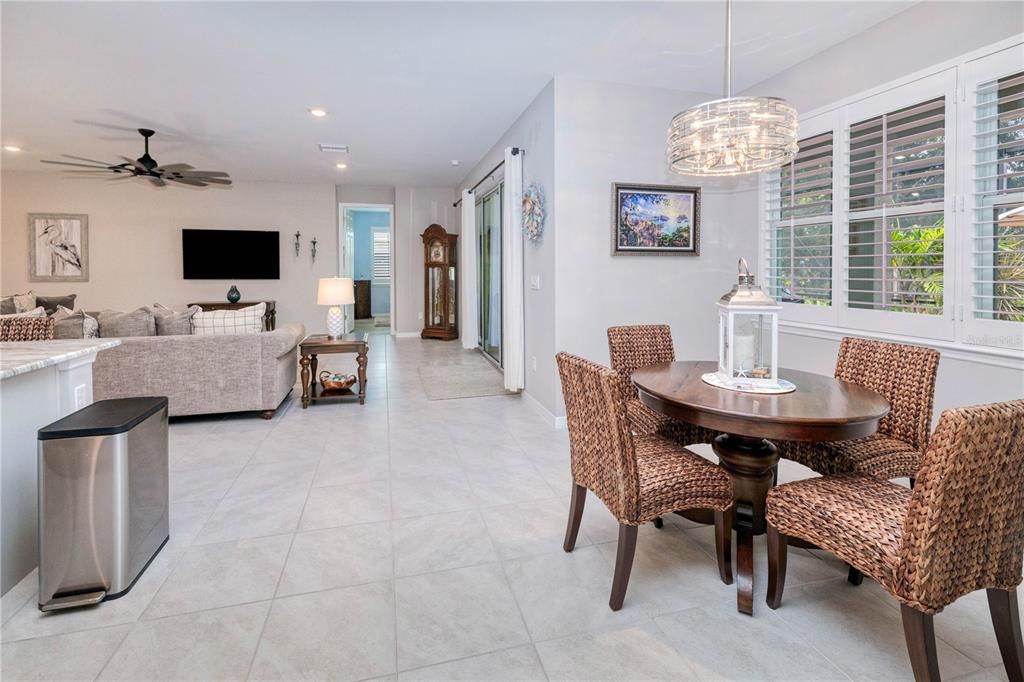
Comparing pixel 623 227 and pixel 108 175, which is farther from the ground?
pixel 108 175

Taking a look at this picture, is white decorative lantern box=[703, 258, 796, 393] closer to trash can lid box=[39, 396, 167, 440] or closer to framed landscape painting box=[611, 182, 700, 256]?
framed landscape painting box=[611, 182, 700, 256]

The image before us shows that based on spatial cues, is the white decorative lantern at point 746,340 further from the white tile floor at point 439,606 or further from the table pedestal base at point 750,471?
the white tile floor at point 439,606

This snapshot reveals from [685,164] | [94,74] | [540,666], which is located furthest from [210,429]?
[685,164]

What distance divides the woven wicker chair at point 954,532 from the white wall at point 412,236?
8.25m

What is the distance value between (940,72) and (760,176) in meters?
1.36

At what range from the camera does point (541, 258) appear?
14.1 ft

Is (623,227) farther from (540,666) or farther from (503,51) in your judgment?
(540,666)

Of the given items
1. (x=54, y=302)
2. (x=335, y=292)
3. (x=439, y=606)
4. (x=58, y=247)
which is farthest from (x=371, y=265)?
(x=439, y=606)

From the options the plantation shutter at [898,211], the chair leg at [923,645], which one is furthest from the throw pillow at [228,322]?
the plantation shutter at [898,211]

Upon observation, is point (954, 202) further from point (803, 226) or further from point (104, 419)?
point (104, 419)

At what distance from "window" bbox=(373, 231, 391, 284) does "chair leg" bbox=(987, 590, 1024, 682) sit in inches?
464

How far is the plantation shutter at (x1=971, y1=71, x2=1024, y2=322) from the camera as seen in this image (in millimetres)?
2578

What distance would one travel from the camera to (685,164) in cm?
262

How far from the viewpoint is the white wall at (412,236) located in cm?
901
